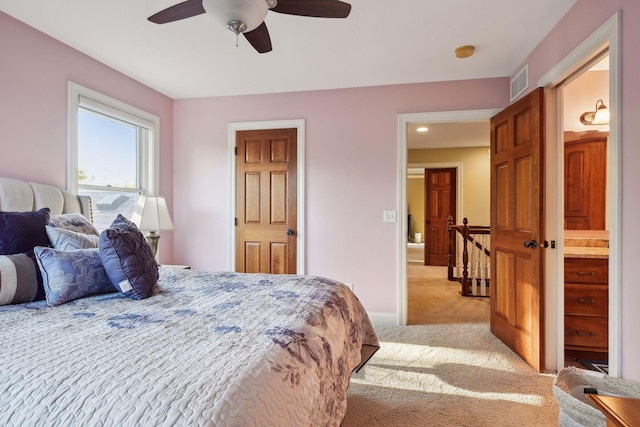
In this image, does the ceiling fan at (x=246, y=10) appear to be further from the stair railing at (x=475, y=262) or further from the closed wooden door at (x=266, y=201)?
the stair railing at (x=475, y=262)

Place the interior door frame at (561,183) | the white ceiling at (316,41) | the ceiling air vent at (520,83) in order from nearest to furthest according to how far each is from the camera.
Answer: the interior door frame at (561,183)
the white ceiling at (316,41)
the ceiling air vent at (520,83)

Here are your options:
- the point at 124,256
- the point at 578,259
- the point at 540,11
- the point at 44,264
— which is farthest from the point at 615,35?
the point at 44,264

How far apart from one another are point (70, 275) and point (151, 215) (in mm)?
1572

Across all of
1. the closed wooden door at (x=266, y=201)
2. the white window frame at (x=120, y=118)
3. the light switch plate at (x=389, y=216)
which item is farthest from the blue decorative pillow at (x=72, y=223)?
the light switch plate at (x=389, y=216)

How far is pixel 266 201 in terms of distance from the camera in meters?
3.74

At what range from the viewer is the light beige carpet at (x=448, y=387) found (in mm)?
1878

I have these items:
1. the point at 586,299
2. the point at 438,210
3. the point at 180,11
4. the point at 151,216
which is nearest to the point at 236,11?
the point at 180,11

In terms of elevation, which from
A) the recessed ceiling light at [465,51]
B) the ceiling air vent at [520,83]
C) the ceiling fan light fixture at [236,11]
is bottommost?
the ceiling fan light fixture at [236,11]

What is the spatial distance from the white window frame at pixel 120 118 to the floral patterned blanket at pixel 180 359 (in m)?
1.58

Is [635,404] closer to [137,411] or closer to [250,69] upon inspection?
[137,411]

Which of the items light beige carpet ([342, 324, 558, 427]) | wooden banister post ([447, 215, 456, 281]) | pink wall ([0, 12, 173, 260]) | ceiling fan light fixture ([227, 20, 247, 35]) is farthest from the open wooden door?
pink wall ([0, 12, 173, 260])

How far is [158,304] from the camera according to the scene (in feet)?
4.87

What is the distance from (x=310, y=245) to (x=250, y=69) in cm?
187

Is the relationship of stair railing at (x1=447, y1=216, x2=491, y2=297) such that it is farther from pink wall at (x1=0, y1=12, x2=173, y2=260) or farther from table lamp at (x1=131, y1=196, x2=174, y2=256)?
pink wall at (x1=0, y1=12, x2=173, y2=260)
